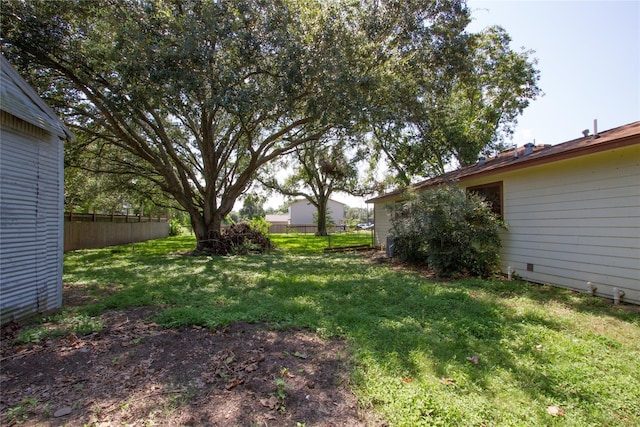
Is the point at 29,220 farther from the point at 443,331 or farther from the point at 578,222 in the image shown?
the point at 578,222

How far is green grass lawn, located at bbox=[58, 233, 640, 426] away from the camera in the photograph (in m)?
2.24

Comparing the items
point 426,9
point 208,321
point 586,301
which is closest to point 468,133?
point 426,9

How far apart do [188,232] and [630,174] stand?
34.6m

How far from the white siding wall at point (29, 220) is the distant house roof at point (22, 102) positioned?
148 millimetres

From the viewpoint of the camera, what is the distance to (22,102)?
3.85m

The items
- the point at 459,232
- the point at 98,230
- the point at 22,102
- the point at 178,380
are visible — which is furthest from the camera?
the point at 98,230

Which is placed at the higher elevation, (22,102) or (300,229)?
(22,102)

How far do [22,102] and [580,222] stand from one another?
863 centimetres

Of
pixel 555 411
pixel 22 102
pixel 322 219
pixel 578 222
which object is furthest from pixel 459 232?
pixel 322 219

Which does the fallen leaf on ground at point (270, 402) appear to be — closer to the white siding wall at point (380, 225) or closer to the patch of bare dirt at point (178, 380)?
the patch of bare dirt at point (178, 380)

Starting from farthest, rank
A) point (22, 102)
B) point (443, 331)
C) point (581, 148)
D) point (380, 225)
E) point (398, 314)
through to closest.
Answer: point (380, 225) < point (581, 148) < point (398, 314) < point (22, 102) < point (443, 331)

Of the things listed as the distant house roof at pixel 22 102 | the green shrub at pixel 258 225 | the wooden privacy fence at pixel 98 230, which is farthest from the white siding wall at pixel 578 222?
the wooden privacy fence at pixel 98 230

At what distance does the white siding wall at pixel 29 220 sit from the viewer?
365 centimetres

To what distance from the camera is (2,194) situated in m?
3.60
